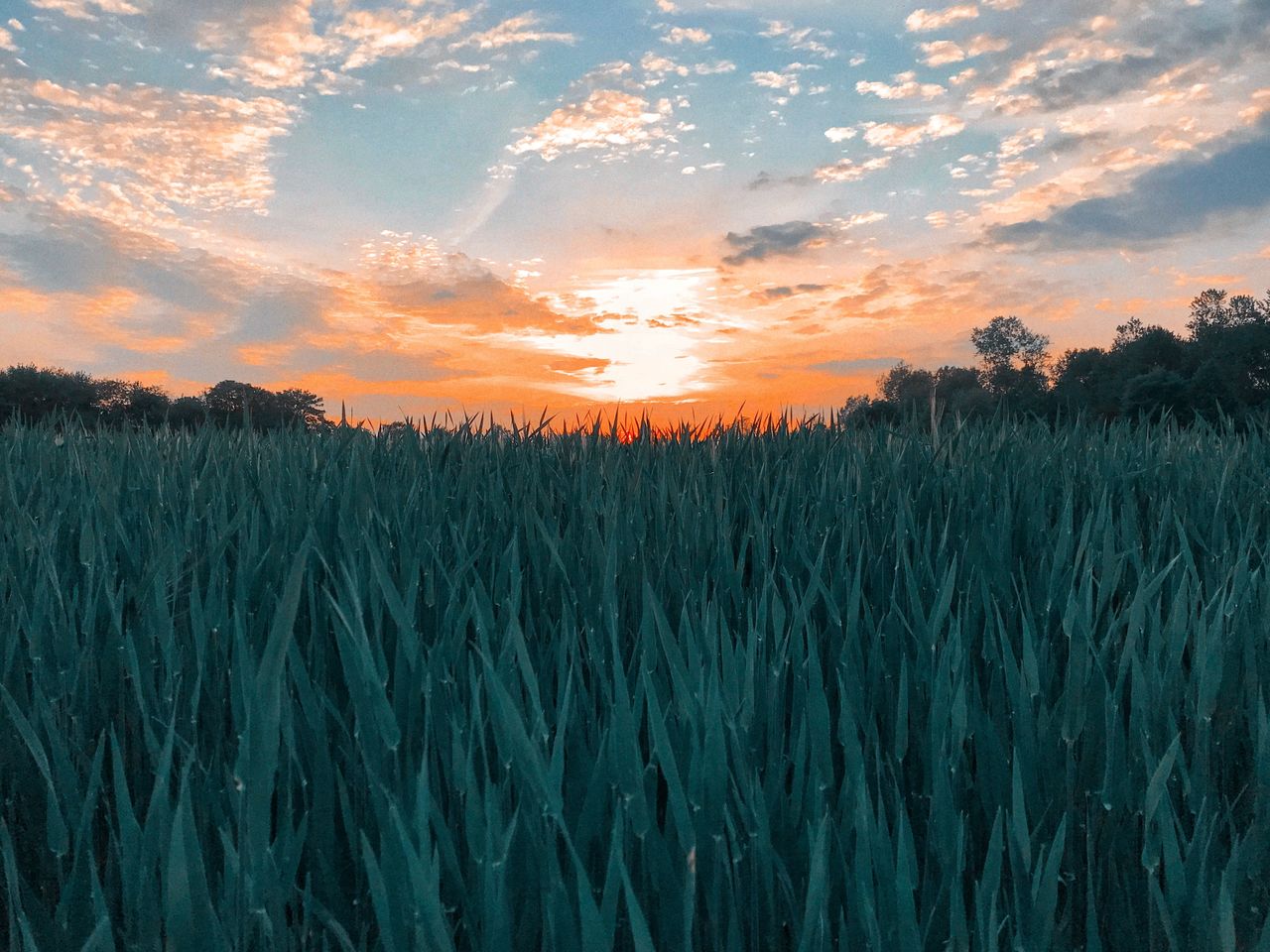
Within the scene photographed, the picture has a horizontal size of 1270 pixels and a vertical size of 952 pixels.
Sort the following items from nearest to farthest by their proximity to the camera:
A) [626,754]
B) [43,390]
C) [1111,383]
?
[626,754]
[43,390]
[1111,383]

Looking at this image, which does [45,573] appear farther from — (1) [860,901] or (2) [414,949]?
(1) [860,901]

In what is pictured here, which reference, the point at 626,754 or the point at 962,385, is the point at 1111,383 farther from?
the point at 626,754

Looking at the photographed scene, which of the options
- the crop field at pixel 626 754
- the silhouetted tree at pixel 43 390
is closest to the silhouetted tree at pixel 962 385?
the silhouetted tree at pixel 43 390

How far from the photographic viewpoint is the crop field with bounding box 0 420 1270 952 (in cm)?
83

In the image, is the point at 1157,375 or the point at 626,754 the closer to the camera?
the point at 626,754

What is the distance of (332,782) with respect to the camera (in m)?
1.02

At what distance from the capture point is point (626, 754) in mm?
878

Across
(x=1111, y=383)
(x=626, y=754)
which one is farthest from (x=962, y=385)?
(x=626, y=754)

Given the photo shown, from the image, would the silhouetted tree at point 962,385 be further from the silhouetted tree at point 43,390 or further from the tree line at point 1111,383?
the silhouetted tree at point 43,390

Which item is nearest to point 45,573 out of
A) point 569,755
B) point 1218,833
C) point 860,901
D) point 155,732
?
point 155,732

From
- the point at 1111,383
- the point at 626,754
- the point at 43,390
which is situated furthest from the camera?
the point at 1111,383

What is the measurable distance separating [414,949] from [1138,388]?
20.5 metres

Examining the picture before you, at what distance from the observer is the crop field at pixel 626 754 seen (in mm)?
830

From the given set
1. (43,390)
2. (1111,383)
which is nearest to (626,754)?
(43,390)
